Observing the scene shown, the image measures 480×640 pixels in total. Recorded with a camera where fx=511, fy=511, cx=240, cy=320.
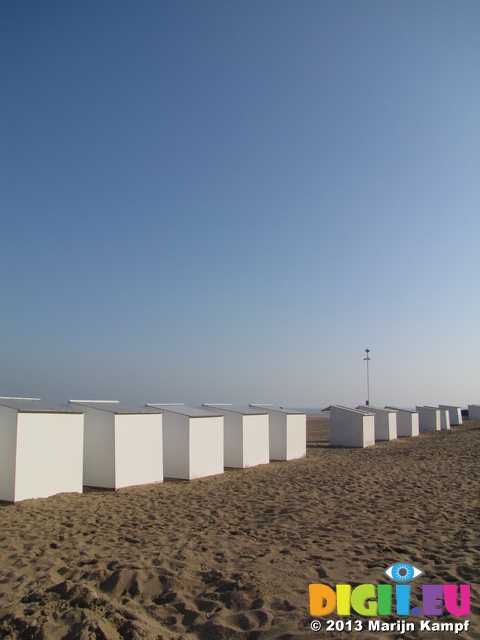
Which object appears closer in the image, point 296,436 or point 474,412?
point 296,436

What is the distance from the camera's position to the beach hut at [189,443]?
13.6 meters

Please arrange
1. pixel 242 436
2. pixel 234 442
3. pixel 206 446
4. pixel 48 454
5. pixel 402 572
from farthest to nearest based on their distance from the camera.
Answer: pixel 234 442 < pixel 242 436 < pixel 206 446 < pixel 48 454 < pixel 402 572

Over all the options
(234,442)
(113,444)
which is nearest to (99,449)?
(113,444)

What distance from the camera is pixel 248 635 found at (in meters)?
4.24

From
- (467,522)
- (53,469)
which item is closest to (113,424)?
(53,469)

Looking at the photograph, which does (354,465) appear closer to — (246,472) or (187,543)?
(246,472)

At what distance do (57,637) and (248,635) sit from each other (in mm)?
1572

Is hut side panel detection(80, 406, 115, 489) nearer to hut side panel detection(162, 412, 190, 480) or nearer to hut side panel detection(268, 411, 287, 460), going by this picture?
hut side panel detection(162, 412, 190, 480)

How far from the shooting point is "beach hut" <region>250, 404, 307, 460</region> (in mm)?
18391

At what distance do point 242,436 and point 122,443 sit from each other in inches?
197

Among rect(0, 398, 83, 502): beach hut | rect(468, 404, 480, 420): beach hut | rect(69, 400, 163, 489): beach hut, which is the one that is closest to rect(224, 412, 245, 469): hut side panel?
rect(69, 400, 163, 489): beach hut

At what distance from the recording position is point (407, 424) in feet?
100.0

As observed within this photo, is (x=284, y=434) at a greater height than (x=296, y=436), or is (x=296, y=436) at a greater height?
(x=284, y=434)

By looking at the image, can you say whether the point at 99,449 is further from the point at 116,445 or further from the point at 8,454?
the point at 8,454
